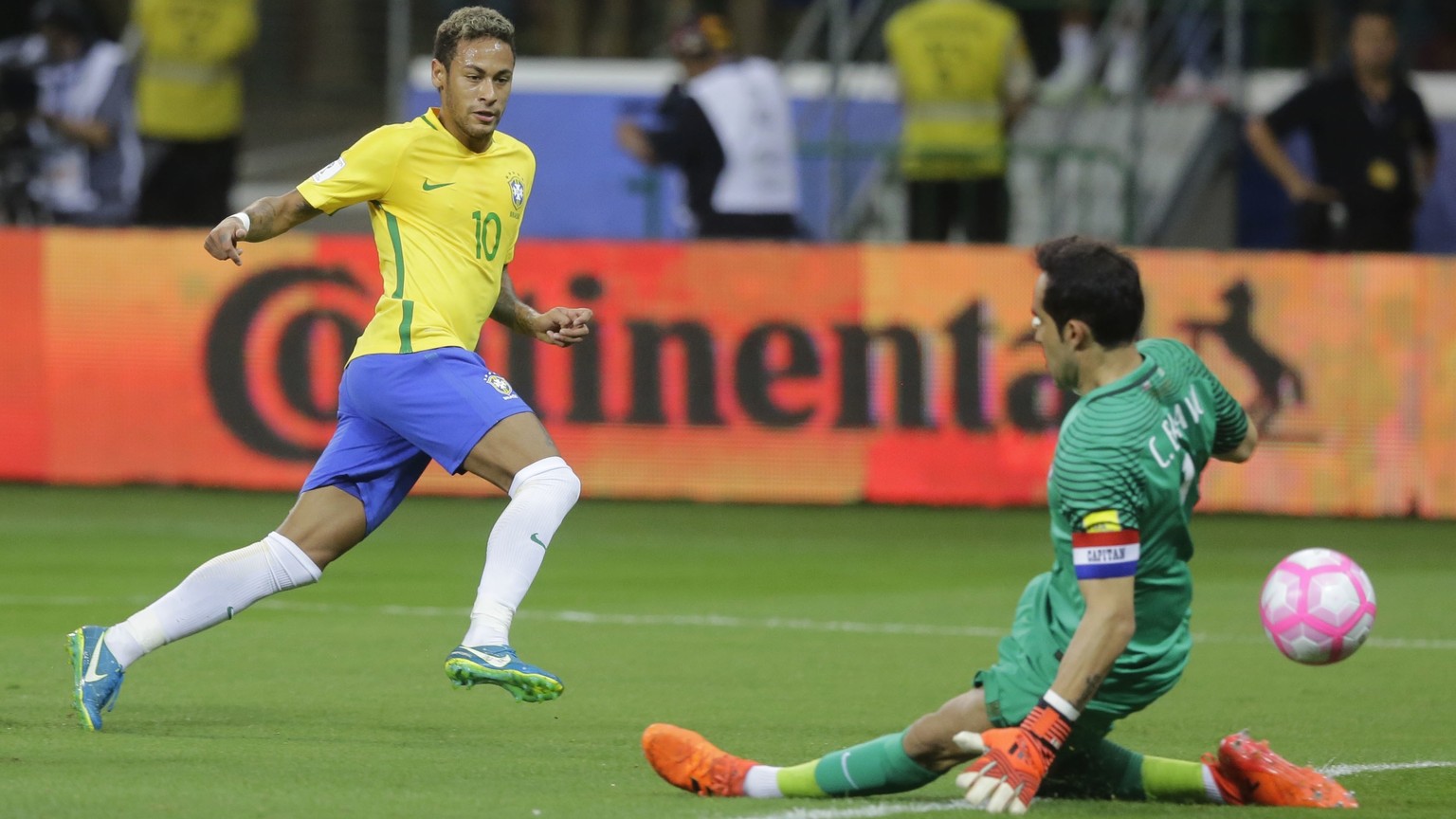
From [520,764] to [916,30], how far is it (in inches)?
393

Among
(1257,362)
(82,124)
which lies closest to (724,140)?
(1257,362)

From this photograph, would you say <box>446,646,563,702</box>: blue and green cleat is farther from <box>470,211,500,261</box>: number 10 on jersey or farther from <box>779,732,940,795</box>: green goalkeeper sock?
<box>470,211,500,261</box>: number 10 on jersey

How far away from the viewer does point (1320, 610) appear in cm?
595

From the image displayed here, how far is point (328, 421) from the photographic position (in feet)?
47.5

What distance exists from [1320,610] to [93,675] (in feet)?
11.5

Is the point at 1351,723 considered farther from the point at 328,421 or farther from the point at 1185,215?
the point at 1185,215

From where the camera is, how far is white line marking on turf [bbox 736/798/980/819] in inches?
219

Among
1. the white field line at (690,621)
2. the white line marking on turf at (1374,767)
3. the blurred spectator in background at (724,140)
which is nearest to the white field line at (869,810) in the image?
the white line marking on turf at (1374,767)

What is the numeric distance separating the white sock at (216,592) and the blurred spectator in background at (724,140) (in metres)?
8.33

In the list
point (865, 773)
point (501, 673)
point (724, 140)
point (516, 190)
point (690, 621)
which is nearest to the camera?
point (865, 773)

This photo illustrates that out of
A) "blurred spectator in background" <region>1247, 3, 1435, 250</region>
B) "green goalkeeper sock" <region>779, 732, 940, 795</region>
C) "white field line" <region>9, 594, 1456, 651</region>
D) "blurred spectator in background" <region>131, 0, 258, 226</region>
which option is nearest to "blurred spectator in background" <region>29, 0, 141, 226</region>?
"blurred spectator in background" <region>131, 0, 258, 226</region>

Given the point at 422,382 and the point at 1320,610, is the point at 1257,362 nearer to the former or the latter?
the point at 422,382

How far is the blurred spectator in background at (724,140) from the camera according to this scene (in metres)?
15.0

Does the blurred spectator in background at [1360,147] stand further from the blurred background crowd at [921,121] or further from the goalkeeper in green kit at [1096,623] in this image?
the goalkeeper in green kit at [1096,623]
